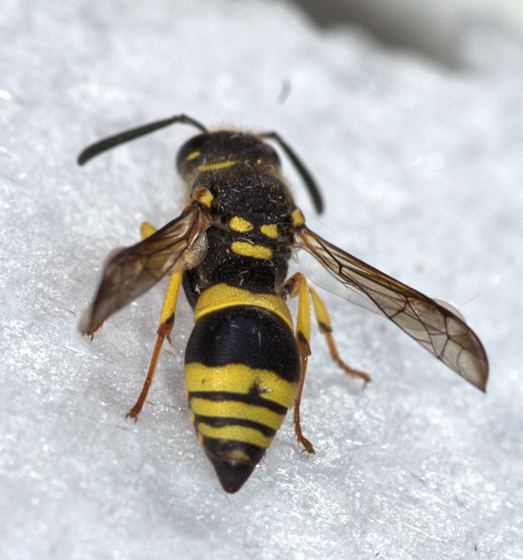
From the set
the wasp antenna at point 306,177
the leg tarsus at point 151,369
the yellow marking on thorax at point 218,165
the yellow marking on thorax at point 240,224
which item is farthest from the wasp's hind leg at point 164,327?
the wasp antenna at point 306,177

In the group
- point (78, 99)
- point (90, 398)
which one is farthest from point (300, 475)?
point (78, 99)

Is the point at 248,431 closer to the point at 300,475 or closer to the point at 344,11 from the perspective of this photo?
the point at 300,475

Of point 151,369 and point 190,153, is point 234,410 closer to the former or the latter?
point 151,369

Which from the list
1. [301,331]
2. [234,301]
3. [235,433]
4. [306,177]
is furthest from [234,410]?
[306,177]

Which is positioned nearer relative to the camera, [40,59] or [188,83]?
[40,59]

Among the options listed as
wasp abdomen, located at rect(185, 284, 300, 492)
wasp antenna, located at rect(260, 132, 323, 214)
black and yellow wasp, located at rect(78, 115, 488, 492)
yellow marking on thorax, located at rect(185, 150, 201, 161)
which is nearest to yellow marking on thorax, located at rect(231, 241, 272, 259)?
black and yellow wasp, located at rect(78, 115, 488, 492)

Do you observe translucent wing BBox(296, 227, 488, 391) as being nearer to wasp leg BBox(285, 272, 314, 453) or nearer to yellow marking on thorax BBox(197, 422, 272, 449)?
wasp leg BBox(285, 272, 314, 453)

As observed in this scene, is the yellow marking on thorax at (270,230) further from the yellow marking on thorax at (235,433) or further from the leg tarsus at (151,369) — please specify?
→ the yellow marking on thorax at (235,433)
